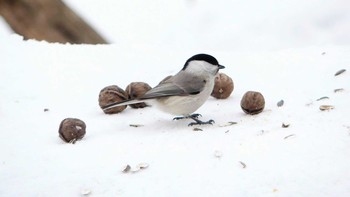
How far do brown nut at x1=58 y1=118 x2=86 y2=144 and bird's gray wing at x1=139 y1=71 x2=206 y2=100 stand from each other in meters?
0.37

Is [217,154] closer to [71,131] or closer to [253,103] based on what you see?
[253,103]

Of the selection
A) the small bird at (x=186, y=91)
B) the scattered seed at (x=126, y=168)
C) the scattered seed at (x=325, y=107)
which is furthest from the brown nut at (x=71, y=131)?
the scattered seed at (x=325, y=107)

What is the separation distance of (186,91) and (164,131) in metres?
0.26

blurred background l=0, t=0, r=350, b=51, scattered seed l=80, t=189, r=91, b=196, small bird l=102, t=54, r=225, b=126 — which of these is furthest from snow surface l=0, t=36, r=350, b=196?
blurred background l=0, t=0, r=350, b=51

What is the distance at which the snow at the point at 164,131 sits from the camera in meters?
1.93

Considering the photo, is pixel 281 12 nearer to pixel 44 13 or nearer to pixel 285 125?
pixel 44 13

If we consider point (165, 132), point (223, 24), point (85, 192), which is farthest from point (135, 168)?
point (223, 24)

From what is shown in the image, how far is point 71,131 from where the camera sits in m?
2.47

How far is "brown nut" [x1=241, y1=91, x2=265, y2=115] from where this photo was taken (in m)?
2.69

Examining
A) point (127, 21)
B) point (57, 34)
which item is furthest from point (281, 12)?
point (57, 34)

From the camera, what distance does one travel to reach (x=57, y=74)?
3.45m

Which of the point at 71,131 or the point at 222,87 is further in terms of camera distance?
the point at 222,87

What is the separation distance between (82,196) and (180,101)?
3.08 ft

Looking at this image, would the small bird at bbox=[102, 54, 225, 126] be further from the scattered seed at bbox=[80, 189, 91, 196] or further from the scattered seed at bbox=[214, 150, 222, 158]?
the scattered seed at bbox=[80, 189, 91, 196]
